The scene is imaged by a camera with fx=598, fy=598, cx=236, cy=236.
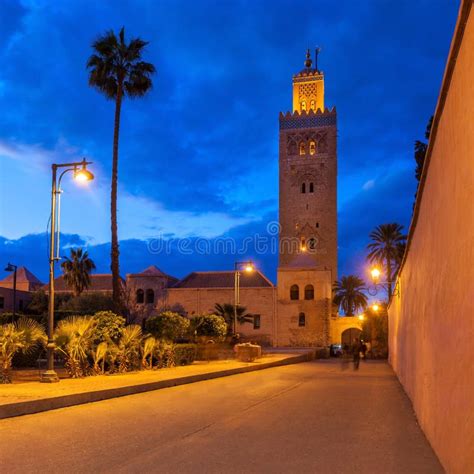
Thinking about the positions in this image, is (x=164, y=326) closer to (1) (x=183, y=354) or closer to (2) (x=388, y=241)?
(1) (x=183, y=354)

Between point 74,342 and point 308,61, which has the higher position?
point 308,61

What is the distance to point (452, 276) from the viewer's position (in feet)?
19.7

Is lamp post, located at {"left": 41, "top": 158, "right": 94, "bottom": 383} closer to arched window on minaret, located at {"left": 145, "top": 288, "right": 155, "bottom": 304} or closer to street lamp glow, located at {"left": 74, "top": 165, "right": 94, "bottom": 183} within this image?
street lamp glow, located at {"left": 74, "top": 165, "right": 94, "bottom": 183}

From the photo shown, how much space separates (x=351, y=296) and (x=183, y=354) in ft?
147

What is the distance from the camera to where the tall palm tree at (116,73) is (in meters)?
32.8

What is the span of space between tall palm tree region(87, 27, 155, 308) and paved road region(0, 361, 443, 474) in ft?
67.7

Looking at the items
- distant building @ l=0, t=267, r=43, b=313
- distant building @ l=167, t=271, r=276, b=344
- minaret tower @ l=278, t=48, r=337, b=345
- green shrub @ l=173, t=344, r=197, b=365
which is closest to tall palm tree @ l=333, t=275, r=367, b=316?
minaret tower @ l=278, t=48, r=337, b=345

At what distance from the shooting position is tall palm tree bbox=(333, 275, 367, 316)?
6856cm

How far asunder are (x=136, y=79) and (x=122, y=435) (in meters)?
27.8

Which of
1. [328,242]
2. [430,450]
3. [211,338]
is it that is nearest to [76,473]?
[430,450]

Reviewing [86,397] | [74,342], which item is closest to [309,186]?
[74,342]

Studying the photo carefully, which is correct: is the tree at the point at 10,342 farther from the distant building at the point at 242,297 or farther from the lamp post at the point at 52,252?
the distant building at the point at 242,297

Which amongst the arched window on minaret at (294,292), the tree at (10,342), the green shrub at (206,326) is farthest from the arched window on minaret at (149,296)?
the tree at (10,342)

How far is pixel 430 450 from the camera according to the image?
24.7ft
